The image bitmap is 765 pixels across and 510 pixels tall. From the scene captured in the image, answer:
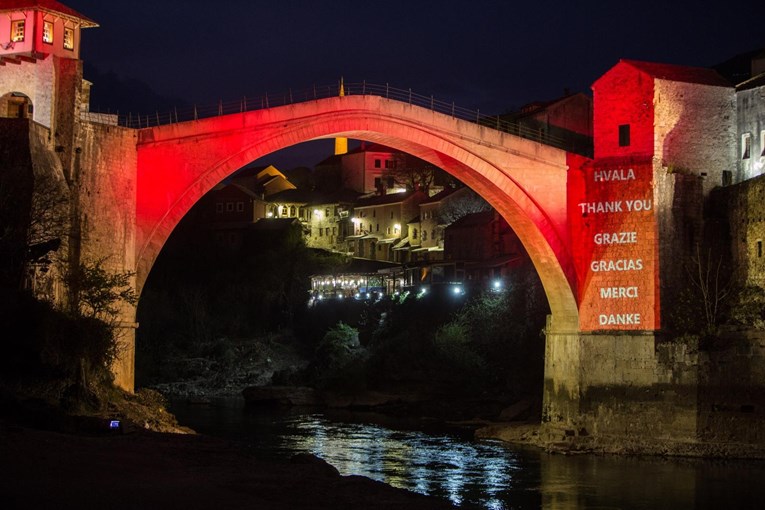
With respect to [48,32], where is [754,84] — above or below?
above

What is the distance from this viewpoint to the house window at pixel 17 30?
26625 millimetres

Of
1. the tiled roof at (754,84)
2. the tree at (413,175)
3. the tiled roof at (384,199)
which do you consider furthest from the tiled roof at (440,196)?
the tiled roof at (754,84)

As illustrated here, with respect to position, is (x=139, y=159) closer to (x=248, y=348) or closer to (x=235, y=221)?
(x=248, y=348)

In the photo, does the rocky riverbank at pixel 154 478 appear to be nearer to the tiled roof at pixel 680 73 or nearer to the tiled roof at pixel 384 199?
the tiled roof at pixel 680 73

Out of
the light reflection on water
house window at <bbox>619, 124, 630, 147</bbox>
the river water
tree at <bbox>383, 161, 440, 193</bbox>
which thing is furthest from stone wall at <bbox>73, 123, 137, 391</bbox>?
tree at <bbox>383, 161, 440, 193</bbox>

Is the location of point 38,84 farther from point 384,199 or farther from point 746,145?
point 384,199

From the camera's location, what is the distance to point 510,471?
2792cm

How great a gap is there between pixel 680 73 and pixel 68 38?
710 inches

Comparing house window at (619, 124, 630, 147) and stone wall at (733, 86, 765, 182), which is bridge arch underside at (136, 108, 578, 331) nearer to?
house window at (619, 124, 630, 147)

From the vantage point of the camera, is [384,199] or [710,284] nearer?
[710,284]

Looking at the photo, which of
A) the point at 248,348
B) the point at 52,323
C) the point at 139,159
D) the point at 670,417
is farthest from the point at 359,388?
the point at 52,323

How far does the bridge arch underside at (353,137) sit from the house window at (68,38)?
10.3 ft

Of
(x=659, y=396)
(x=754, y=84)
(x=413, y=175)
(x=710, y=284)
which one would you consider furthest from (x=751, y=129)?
(x=413, y=175)

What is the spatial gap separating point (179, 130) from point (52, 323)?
7577 millimetres
